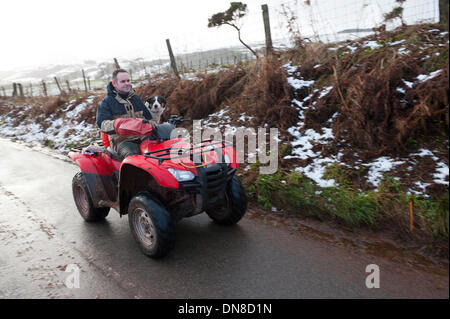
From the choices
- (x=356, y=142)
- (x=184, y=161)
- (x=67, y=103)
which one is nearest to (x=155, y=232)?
(x=184, y=161)

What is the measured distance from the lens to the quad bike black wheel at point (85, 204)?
463 centimetres

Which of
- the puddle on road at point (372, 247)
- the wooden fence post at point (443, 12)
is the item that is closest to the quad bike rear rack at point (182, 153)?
the puddle on road at point (372, 247)

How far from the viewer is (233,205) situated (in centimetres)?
408

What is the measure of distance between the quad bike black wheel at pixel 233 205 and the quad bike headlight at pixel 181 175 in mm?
885

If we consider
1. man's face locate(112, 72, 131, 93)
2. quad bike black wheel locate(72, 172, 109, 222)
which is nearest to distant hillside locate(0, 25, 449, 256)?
quad bike black wheel locate(72, 172, 109, 222)

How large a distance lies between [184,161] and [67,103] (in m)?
14.3

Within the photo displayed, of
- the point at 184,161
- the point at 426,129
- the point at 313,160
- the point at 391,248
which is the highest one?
the point at 184,161

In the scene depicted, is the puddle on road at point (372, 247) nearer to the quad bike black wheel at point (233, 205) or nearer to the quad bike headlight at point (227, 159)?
the quad bike black wheel at point (233, 205)

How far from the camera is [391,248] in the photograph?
344 cm

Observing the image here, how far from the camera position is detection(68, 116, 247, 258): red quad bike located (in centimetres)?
333

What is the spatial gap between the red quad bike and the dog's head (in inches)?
29.0

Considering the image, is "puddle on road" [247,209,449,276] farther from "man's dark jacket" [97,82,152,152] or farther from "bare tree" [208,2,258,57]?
"bare tree" [208,2,258,57]

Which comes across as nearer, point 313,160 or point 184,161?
point 184,161
